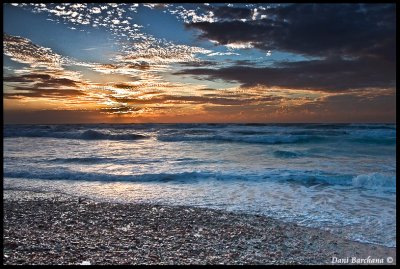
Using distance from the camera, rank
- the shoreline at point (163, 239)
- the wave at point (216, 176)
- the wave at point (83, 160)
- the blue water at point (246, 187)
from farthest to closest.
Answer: the wave at point (83, 160), the wave at point (216, 176), the blue water at point (246, 187), the shoreline at point (163, 239)

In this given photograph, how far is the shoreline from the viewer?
16.7 feet

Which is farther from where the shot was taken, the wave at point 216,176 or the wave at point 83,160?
the wave at point 83,160

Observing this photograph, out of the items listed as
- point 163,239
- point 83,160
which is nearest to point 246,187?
point 163,239

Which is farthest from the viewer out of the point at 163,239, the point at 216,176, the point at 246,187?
the point at 216,176

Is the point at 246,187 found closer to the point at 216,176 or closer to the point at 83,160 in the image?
the point at 216,176

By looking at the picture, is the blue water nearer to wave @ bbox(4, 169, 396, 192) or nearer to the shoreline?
wave @ bbox(4, 169, 396, 192)

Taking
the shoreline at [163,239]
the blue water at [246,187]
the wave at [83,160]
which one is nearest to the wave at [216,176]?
the blue water at [246,187]

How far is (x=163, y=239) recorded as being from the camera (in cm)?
591

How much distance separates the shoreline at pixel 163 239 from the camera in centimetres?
510

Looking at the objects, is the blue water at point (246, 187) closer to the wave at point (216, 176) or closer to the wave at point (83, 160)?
the wave at point (216, 176)

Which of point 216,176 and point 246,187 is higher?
point 216,176

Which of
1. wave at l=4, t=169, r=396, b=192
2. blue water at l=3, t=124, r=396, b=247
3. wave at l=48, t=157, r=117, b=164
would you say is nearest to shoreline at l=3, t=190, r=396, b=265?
blue water at l=3, t=124, r=396, b=247

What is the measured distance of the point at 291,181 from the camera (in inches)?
461

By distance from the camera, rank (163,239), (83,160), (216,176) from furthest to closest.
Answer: (83,160) < (216,176) < (163,239)
